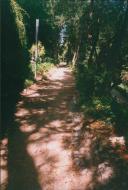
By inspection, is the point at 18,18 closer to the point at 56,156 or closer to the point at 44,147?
the point at 44,147

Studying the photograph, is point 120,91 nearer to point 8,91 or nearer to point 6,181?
point 8,91

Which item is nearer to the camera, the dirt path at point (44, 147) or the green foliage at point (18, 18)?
the dirt path at point (44, 147)

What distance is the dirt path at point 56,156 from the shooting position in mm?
7035

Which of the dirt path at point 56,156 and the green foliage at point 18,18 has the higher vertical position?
the green foliage at point 18,18

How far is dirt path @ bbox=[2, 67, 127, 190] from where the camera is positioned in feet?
23.1

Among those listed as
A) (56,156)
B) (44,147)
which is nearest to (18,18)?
(44,147)

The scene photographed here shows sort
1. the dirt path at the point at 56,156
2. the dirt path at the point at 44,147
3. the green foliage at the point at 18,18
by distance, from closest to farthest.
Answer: the dirt path at the point at 56,156, the dirt path at the point at 44,147, the green foliage at the point at 18,18

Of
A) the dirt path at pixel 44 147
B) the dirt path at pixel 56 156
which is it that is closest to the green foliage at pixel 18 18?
the dirt path at pixel 44 147

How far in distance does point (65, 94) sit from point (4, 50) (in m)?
5.63

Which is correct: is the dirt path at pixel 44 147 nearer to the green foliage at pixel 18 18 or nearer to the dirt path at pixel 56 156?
the dirt path at pixel 56 156

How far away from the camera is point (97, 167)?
751cm

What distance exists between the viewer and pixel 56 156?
28.3ft

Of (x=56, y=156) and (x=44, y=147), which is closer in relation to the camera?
(x=56, y=156)

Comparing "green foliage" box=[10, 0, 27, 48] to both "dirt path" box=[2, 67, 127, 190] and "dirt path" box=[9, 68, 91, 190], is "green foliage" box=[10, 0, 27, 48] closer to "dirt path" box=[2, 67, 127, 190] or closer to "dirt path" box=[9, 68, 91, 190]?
"dirt path" box=[9, 68, 91, 190]
